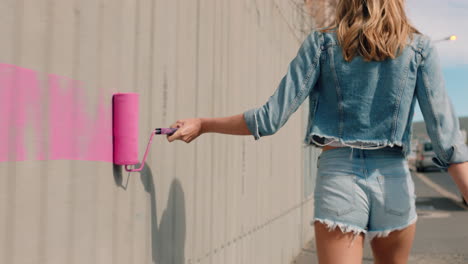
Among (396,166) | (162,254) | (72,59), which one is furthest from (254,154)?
(72,59)

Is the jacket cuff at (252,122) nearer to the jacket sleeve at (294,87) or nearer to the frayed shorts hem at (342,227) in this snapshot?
the jacket sleeve at (294,87)

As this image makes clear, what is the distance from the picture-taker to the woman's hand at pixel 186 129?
2648 millimetres

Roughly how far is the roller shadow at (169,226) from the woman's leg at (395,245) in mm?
959

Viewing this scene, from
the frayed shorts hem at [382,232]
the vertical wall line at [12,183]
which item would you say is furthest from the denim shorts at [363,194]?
the vertical wall line at [12,183]

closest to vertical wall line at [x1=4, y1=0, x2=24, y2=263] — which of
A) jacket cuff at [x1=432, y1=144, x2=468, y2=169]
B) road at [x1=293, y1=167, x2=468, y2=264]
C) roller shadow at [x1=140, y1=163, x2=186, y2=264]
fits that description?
roller shadow at [x1=140, y1=163, x2=186, y2=264]

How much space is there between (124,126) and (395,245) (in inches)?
43.7

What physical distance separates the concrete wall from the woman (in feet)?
2.02

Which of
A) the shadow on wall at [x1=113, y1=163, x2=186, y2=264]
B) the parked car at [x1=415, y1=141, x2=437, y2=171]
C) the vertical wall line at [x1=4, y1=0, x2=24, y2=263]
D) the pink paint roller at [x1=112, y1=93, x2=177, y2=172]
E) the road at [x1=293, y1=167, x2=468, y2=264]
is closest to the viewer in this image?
the vertical wall line at [x1=4, y1=0, x2=24, y2=263]

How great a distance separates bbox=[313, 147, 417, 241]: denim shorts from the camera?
2.42 m

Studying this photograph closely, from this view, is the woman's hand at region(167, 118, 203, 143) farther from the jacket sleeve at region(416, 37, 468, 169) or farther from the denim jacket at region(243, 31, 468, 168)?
the jacket sleeve at region(416, 37, 468, 169)

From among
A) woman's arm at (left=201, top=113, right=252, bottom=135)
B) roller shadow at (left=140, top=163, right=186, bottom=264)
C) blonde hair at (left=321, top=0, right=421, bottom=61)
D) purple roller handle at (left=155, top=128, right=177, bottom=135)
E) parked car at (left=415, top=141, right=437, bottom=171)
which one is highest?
blonde hair at (left=321, top=0, right=421, bottom=61)

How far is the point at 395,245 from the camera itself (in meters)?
2.50

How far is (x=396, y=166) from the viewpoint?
8.21 feet

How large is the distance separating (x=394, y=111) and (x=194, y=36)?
53.2 inches
